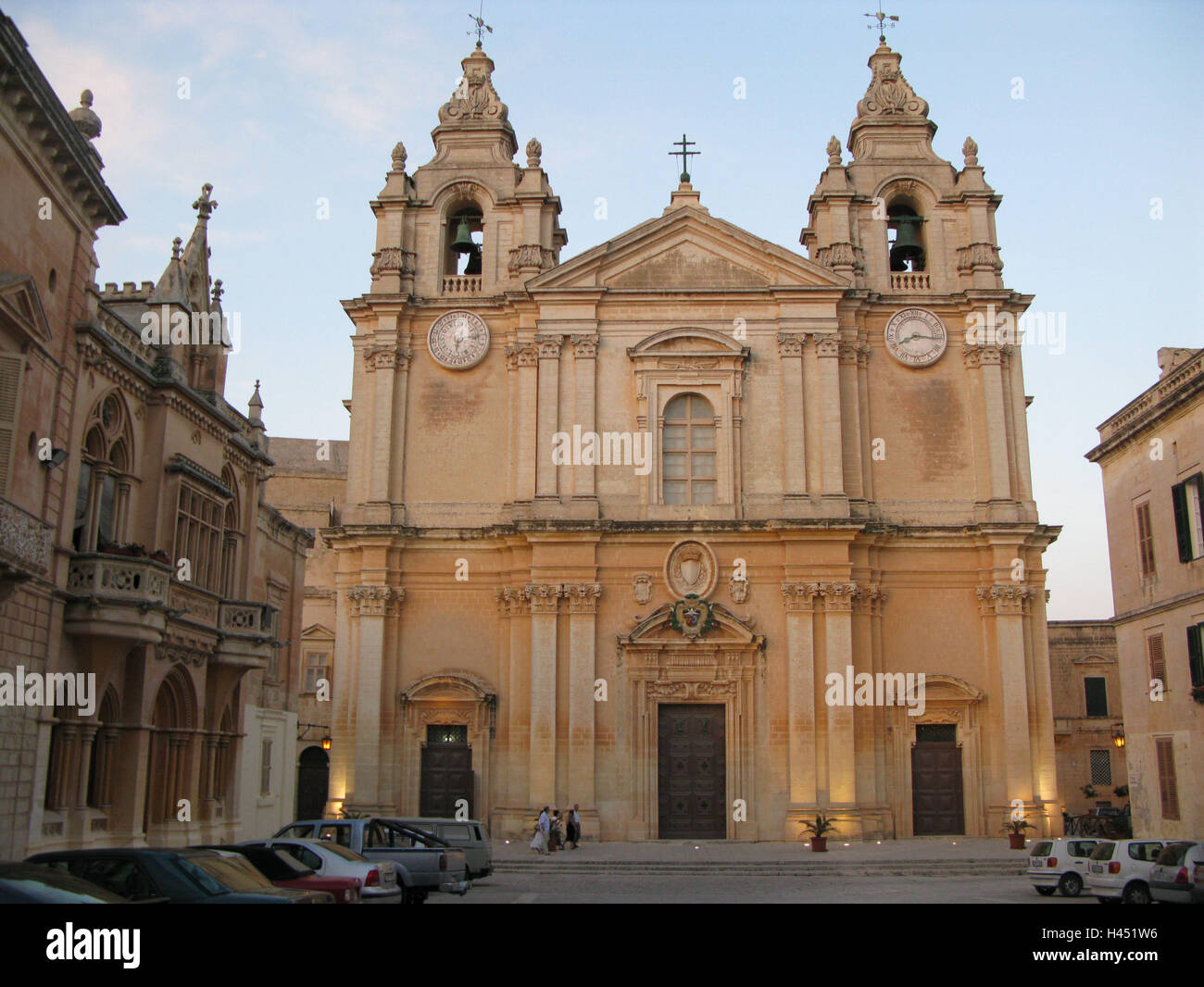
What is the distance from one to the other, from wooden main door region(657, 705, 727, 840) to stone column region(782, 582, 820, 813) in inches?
74.3

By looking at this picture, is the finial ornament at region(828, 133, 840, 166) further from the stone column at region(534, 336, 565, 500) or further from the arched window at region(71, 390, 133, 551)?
the arched window at region(71, 390, 133, 551)

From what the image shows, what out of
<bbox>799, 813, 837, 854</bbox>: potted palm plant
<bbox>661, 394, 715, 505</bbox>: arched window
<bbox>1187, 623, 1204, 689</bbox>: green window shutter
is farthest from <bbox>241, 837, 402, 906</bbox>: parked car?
<bbox>1187, 623, 1204, 689</bbox>: green window shutter

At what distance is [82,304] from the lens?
64.3ft

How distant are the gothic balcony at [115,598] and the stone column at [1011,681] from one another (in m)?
21.6

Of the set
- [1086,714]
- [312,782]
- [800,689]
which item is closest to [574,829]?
[800,689]

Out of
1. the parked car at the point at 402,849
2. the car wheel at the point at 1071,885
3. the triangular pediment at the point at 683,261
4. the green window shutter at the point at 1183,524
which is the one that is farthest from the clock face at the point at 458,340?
the car wheel at the point at 1071,885

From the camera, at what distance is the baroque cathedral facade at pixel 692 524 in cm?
3117

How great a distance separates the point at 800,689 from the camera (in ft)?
102

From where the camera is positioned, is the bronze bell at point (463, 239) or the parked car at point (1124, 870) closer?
the parked car at point (1124, 870)

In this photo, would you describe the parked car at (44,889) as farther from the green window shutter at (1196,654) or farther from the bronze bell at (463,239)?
the bronze bell at (463,239)

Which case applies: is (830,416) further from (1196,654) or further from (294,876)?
(294,876)

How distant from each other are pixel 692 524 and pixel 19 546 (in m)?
18.8
